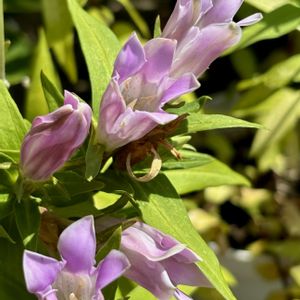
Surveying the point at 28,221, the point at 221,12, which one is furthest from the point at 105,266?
the point at 221,12

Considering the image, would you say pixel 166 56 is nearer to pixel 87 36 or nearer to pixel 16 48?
pixel 87 36

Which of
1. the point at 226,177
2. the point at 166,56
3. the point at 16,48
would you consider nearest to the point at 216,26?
the point at 166,56

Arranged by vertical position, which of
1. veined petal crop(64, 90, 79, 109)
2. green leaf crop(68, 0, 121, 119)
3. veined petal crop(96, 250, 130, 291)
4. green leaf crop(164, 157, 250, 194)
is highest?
veined petal crop(64, 90, 79, 109)

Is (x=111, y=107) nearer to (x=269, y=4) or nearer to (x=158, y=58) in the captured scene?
(x=158, y=58)

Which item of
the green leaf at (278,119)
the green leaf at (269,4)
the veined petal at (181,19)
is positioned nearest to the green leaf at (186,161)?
the veined petal at (181,19)

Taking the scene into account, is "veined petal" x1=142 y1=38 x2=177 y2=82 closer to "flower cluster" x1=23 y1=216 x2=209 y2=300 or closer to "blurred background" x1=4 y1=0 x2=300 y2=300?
"flower cluster" x1=23 y1=216 x2=209 y2=300

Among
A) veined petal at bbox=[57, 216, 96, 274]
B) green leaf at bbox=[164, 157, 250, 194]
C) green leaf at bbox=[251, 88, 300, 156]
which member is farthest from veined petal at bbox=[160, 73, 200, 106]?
green leaf at bbox=[251, 88, 300, 156]
